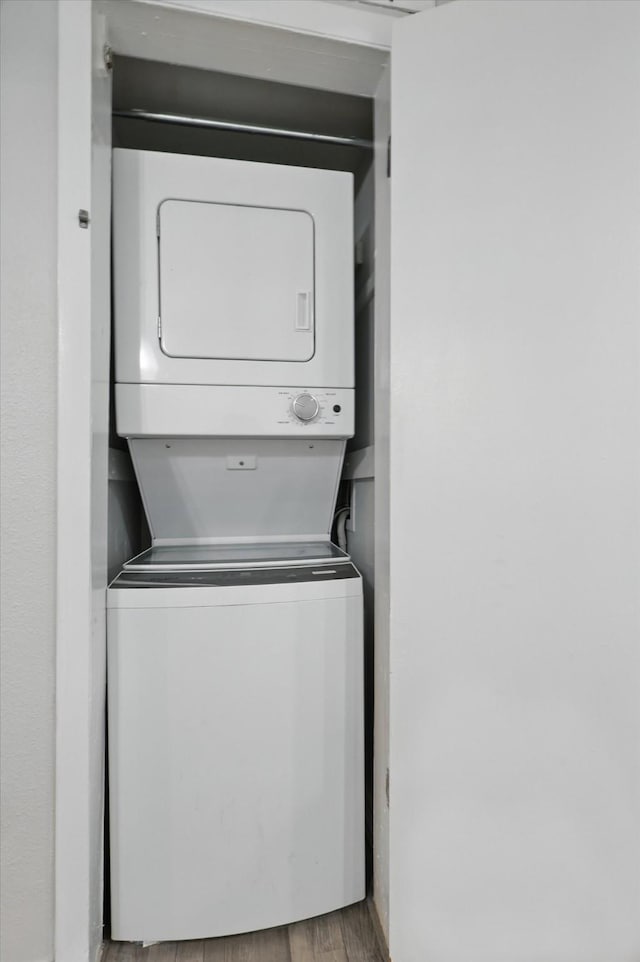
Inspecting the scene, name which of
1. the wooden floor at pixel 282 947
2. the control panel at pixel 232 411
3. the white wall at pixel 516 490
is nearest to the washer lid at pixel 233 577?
the white wall at pixel 516 490

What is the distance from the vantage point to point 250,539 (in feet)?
4.85

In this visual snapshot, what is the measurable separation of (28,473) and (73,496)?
10 centimetres

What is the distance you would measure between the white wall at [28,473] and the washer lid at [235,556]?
27 centimetres

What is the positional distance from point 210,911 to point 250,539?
890 mm

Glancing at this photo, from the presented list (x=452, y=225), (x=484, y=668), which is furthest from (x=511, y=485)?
(x=452, y=225)

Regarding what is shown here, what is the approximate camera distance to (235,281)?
1234 millimetres

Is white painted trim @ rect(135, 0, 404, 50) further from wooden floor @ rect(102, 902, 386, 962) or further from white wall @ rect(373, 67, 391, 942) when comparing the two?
wooden floor @ rect(102, 902, 386, 962)

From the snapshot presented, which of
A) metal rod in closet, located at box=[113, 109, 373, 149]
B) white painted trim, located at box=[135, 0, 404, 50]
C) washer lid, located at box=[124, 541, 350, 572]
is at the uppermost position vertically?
white painted trim, located at box=[135, 0, 404, 50]

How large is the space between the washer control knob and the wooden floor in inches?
48.9

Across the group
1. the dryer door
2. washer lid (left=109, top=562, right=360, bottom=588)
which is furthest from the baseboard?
the dryer door

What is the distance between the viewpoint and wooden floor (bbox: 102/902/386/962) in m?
1.06

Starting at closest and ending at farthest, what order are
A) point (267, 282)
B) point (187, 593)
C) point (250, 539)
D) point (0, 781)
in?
point (0, 781), point (187, 593), point (267, 282), point (250, 539)

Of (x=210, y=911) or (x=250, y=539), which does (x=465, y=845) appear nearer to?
(x=210, y=911)

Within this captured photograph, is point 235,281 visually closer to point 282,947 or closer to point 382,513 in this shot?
point 382,513
